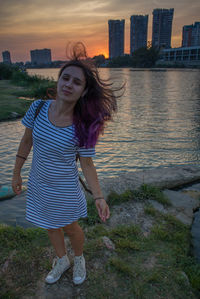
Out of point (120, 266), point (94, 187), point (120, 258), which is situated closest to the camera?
point (94, 187)

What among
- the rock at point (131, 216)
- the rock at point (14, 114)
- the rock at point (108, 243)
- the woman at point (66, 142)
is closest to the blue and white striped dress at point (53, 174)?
the woman at point (66, 142)

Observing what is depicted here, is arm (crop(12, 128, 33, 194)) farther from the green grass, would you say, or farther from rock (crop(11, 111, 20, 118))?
rock (crop(11, 111, 20, 118))

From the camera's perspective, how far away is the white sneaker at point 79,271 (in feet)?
7.77

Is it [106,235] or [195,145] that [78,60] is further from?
[195,145]

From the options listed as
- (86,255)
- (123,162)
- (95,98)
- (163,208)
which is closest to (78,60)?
(95,98)

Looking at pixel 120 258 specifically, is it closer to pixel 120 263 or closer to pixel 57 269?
pixel 120 263

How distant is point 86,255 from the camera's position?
274 cm

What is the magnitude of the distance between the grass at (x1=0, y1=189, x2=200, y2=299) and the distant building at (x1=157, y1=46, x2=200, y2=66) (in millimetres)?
101095

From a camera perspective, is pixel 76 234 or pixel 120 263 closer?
pixel 76 234

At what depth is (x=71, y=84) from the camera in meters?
1.94

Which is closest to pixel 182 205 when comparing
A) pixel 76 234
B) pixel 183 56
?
pixel 76 234

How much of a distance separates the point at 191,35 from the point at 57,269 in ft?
672

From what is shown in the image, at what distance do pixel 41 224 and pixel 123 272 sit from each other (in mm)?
1095

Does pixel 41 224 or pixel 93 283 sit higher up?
pixel 41 224
